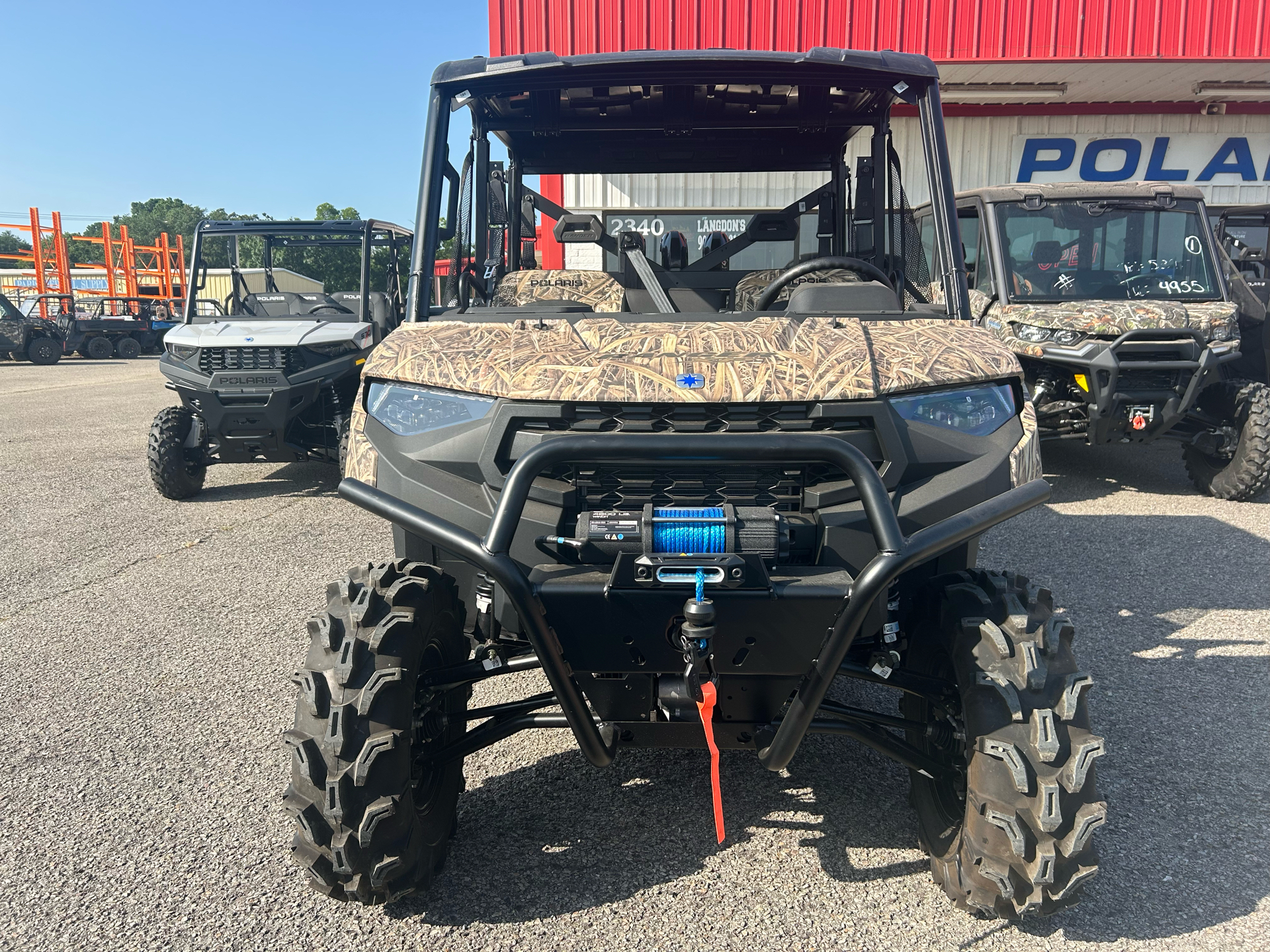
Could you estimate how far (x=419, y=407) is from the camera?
7.52ft

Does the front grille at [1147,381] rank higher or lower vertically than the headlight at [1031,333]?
lower

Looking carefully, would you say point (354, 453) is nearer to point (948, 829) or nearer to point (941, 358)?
point (941, 358)

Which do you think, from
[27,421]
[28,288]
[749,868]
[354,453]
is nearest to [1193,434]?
[749,868]

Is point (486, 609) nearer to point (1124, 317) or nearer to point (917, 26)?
point (1124, 317)

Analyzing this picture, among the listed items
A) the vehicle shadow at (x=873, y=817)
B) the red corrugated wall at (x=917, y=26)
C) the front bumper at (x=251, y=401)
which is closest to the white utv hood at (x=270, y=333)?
the front bumper at (x=251, y=401)

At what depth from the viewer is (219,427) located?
6.82 metres

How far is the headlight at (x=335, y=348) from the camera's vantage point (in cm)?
703

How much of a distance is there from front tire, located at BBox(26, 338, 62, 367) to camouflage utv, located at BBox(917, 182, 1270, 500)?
868 inches

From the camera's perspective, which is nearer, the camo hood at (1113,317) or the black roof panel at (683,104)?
the black roof panel at (683,104)

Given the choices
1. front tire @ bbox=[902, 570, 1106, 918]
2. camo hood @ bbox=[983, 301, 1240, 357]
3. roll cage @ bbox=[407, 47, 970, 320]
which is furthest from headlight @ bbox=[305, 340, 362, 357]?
front tire @ bbox=[902, 570, 1106, 918]

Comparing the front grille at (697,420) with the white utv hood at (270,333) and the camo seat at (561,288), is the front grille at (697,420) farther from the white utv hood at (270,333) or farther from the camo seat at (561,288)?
the white utv hood at (270,333)

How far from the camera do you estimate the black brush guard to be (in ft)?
5.94

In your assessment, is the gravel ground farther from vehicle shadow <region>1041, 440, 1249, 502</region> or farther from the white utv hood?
the white utv hood

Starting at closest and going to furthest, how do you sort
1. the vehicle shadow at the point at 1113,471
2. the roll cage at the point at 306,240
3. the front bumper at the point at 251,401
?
the front bumper at the point at 251,401 → the vehicle shadow at the point at 1113,471 → the roll cage at the point at 306,240
